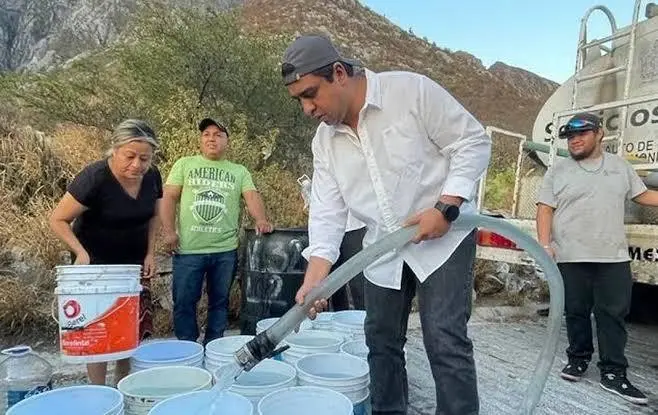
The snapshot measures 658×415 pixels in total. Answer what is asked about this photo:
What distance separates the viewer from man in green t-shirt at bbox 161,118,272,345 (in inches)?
142

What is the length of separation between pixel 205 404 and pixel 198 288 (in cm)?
194

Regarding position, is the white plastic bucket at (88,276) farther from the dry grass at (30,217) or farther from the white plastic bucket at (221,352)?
the dry grass at (30,217)

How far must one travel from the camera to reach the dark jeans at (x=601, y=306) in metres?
3.29

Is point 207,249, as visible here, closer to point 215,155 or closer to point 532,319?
point 215,155

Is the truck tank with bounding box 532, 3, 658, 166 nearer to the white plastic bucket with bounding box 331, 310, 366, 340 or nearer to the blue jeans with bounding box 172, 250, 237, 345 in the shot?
the white plastic bucket with bounding box 331, 310, 366, 340

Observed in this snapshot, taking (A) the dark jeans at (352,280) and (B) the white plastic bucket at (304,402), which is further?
(A) the dark jeans at (352,280)

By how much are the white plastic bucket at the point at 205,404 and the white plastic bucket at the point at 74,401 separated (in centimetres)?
16

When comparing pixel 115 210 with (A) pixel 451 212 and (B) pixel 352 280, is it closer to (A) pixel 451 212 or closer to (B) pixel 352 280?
(B) pixel 352 280

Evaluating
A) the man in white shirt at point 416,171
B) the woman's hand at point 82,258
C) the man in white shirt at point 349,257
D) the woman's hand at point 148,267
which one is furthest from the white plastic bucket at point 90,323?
the man in white shirt at point 349,257

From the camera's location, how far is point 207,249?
3.62 metres

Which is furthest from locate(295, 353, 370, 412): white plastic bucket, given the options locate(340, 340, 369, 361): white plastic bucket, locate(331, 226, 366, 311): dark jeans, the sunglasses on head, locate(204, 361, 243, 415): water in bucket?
the sunglasses on head

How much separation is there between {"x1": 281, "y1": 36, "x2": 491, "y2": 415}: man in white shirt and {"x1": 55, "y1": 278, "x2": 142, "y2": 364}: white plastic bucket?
84 centimetres

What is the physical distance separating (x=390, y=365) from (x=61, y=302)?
4.42ft

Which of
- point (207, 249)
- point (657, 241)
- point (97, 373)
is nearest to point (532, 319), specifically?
point (657, 241)
